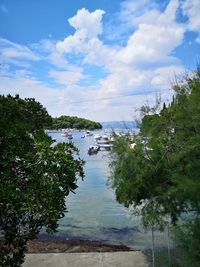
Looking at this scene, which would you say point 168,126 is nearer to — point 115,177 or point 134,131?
point 134,131

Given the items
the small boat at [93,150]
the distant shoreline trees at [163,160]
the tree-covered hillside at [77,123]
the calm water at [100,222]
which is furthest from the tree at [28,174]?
the tree-covered hillside at [77,123]

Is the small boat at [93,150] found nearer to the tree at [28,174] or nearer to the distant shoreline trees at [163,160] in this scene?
the distant shoreline trees at [163,160]

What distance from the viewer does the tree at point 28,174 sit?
A: 16.7 ft

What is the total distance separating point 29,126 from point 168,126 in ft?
19.7

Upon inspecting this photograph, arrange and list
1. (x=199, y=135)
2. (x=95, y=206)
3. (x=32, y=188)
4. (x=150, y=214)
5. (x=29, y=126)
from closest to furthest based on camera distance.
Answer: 1. (x=32, y=188)
2. (x=29, y=126)
3. (x=199, y=135)
4. (x=150, y=214)
5. (x=95, y=206)

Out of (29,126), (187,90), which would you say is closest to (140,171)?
(187,90)

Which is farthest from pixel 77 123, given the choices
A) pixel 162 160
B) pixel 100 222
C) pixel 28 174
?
pixel 28 174

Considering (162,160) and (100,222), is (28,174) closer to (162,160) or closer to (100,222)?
(162,160)

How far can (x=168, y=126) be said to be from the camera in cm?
1096

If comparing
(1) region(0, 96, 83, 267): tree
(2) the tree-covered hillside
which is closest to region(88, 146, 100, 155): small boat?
(2) the tree-covered hillside

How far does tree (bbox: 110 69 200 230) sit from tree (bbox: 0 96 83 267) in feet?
14.7

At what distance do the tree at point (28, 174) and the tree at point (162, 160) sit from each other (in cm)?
449

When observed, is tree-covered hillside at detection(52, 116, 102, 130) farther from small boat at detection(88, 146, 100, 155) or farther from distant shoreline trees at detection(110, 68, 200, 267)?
distant shoreline trees at detection(110, 68, 200, 267)

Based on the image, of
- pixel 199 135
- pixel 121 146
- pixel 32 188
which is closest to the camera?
pixel 32 188
